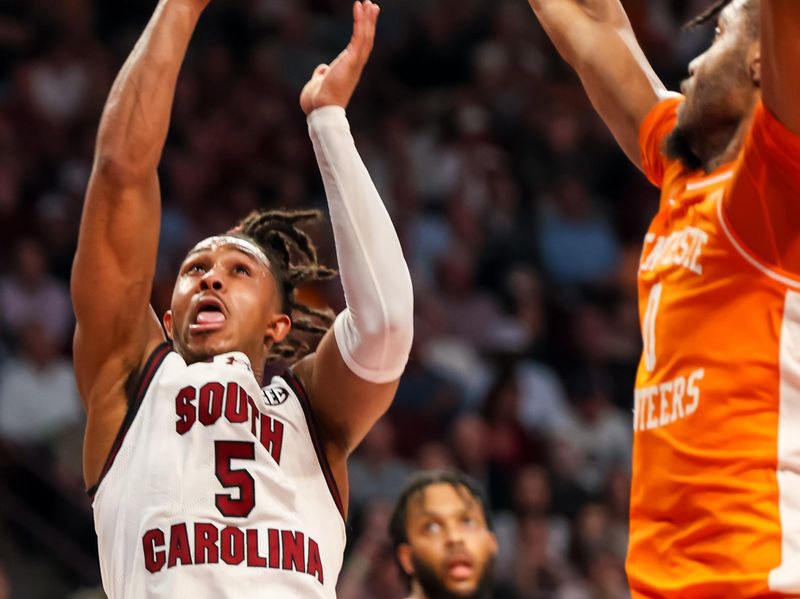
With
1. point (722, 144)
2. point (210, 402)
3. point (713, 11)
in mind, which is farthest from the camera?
point (210, 402)

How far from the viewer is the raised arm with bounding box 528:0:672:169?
3248mm

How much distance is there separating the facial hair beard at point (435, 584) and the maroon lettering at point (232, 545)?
140 centimetres

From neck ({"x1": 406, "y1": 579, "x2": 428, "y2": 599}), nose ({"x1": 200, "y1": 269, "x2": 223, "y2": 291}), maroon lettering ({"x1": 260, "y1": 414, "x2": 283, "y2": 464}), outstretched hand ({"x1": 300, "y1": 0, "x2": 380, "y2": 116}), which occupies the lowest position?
neck ({"x1": 406, "y1": 579, "x2": 428, "y2": 599})

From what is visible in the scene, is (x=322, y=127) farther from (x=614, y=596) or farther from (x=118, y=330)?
(x=614, y=596)

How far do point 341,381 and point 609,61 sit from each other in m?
1.01

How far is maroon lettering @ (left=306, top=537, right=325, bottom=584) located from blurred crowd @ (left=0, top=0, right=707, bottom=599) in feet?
10.3

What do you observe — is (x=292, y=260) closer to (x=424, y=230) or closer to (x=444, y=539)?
(x=444, y=539)

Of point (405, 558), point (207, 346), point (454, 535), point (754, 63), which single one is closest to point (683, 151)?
point (754, 63)

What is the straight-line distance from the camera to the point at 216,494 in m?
3.16

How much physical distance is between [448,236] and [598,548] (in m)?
2.44

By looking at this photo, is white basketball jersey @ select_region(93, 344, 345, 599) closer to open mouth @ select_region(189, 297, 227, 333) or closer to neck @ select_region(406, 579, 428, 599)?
open mouth @ select_region(189, 297, 227, 333)

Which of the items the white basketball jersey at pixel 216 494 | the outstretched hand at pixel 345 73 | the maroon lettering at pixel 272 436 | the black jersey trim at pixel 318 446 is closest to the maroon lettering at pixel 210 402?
the white basketball jersey at pixel 216 494

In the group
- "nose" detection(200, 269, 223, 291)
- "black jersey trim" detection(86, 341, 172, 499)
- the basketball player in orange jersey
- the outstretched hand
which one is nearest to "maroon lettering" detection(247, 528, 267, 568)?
"black jersey trim" detection(86, 341, 172, 499)

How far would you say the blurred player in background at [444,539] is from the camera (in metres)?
4.39
